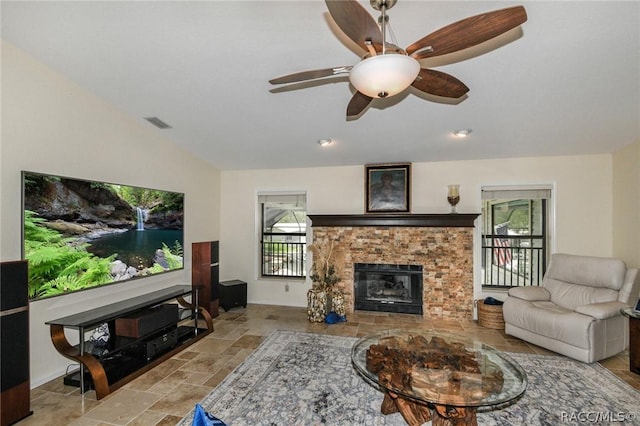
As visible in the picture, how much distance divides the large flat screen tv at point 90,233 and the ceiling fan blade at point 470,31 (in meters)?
3.18

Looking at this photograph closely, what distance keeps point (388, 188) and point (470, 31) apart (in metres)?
3.33

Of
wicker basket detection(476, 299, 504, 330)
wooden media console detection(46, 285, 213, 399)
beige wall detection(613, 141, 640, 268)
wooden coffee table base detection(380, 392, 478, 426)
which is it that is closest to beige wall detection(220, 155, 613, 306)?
beige wall detection(613, 141, 640, 268)

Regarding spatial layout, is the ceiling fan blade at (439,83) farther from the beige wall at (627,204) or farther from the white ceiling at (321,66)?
the beige wall at (627,204)

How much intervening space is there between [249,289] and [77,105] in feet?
11.9

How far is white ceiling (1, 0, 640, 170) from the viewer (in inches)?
77.4

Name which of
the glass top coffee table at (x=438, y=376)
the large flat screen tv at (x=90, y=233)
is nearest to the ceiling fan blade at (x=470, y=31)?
the glass top coffee table at (x=438, y=376)

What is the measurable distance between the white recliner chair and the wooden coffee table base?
6.54 ft

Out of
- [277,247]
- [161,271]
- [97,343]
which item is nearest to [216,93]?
[161,271]

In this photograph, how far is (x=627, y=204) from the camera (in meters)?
3.62

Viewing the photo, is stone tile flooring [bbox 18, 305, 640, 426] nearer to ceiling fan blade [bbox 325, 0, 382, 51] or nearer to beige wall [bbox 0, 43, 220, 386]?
beige wall [bbox 0, 43, 220, 386]

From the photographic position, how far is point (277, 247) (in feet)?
17.6

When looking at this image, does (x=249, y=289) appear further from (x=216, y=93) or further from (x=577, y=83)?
(x=577, y=83)

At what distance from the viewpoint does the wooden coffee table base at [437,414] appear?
1664 mm

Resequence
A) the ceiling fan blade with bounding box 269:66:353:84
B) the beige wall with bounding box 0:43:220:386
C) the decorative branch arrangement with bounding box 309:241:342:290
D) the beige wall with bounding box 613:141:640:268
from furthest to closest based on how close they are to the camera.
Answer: the decorative branch arrangement with bounding box 309:241:342:290 < the beige wall with bounding box 613:141:640:268 < the beige wall with bounding box 0:43:220:386 < the ceiling fan blade with bounding box 269:66:353:84
